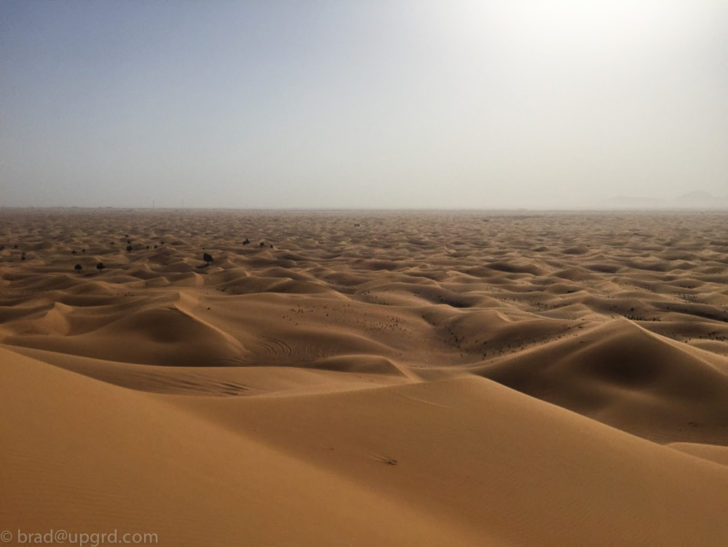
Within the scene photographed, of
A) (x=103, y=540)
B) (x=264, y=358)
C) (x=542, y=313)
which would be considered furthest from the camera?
(x=542, y=313)

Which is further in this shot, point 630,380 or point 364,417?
point 630,380

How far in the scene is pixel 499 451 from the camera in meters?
4.84

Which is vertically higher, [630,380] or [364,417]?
[364,417]

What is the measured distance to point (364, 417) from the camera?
546 centimetres

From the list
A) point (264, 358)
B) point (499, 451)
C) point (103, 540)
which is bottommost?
point (264, 358)

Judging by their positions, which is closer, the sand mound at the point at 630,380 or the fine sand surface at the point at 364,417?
the fine sand surface at the point at 364,417

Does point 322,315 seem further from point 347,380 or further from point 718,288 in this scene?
point 718,288

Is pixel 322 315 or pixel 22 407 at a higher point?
pixel 22 407

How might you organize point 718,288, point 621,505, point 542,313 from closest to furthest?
point 621,505 → point 542,313 → point 718,288

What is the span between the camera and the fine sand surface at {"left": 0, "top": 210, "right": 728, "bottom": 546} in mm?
2934

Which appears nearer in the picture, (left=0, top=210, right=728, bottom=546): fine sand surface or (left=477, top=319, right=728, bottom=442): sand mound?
(left=0, top=210, right=728, bottom=546): fine sand surface

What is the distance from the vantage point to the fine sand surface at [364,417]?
2934mm

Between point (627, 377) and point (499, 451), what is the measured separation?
15.2 feet

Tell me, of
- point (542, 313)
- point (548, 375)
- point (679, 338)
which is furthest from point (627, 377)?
point (542, 313)
